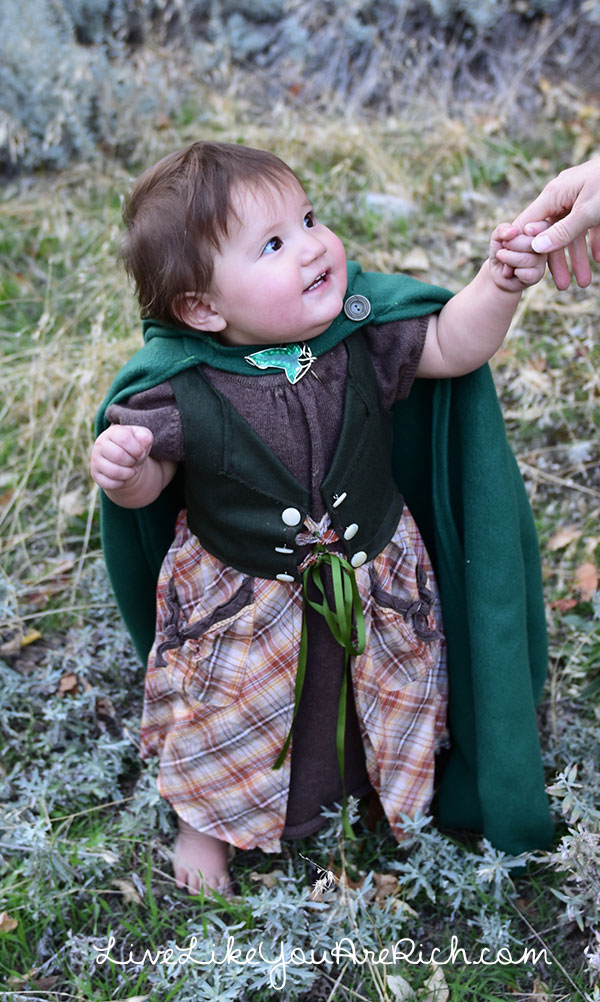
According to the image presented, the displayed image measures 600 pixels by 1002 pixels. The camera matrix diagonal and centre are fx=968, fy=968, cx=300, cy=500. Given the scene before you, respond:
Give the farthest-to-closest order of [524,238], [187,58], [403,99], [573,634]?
[187,58] → [403,99] → [573,634] → [524,238]

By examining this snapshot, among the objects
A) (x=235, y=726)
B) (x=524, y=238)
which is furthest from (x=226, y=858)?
(x=524, y=238)

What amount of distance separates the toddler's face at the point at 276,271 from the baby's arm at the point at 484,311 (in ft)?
0.67

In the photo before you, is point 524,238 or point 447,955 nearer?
point 524,238

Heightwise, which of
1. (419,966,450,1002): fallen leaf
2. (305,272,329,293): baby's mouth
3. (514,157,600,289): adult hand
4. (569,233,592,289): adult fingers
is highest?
(514,157,600,289): adult hand

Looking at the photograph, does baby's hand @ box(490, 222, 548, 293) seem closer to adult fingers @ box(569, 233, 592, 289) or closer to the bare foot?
adult fingers @ box(569, 233, 592, 289)

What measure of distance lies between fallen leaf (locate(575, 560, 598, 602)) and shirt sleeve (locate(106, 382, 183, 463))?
4.17 ft

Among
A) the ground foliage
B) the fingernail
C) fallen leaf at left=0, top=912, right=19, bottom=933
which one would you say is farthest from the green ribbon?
fallen leaf at left=0, top=912, right=19, bottom=933

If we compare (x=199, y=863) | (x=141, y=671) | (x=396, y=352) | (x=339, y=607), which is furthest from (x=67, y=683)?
(x=396, y=352)

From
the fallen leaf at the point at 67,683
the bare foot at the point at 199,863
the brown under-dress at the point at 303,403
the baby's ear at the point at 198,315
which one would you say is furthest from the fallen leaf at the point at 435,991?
the baby's ear at the point at 198,315

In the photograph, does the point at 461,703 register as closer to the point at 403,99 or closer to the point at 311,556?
the point at 311,556

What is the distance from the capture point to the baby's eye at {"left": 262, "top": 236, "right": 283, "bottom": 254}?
1.68 m

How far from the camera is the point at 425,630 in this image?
2033 mm

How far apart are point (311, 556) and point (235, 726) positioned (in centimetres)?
42

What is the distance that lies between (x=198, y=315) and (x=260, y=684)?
748mm
